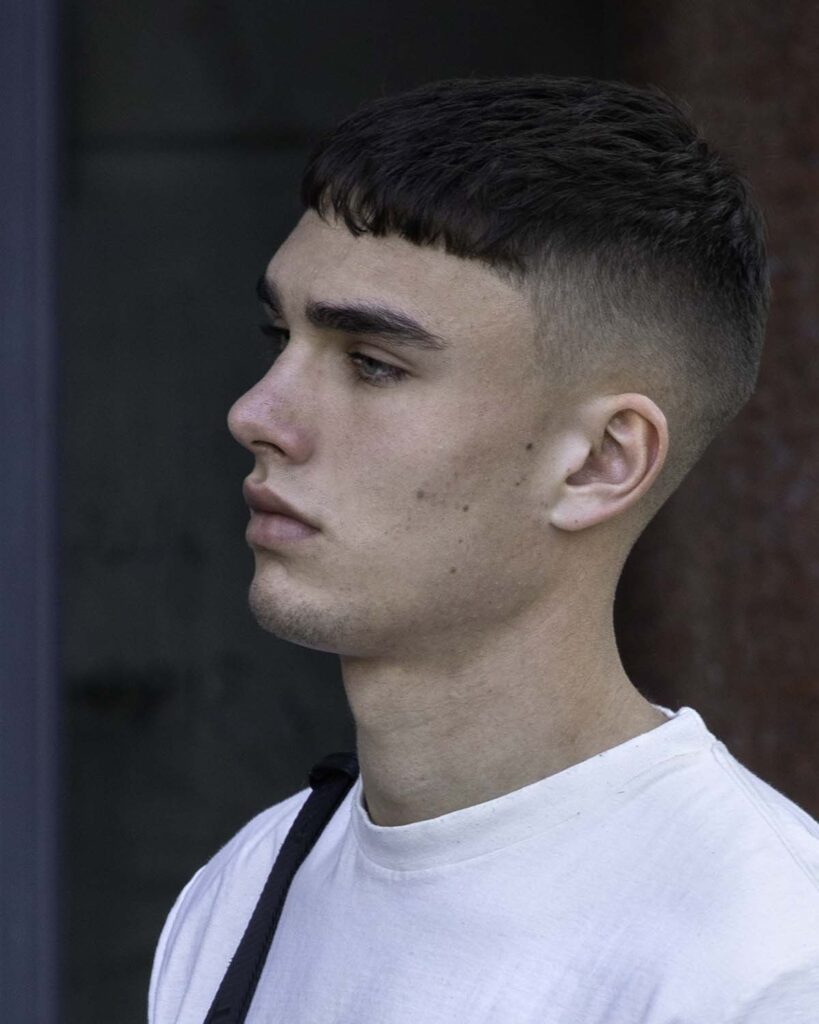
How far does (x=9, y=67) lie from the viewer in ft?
12.1

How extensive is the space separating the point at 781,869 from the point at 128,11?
3005 millimetres

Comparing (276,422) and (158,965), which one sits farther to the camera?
(158,965)

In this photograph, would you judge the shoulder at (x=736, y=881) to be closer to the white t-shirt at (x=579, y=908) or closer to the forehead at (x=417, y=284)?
the white t-shirt at (x=579, y=908)

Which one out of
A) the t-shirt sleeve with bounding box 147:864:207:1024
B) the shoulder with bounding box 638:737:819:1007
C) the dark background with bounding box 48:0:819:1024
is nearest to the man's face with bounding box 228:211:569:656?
the shoulder with bounding box 638:737:819:1007

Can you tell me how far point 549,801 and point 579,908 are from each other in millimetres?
165

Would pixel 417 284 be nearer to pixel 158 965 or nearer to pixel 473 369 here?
pixel 473 369

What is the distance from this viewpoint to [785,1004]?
1.88 metres

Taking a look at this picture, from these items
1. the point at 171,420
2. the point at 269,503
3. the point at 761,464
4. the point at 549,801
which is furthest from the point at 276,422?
the point at 761,464

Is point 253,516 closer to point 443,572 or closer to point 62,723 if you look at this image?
point 443,572

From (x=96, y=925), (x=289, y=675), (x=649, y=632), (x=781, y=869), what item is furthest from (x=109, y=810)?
(x=781, y=869)

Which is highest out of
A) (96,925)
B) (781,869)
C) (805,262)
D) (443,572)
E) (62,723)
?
(805,262)

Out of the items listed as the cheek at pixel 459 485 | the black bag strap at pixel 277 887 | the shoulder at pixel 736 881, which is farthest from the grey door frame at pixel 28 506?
the shoulder at pixel 736 881

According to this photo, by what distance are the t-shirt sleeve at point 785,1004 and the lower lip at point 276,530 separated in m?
0.83

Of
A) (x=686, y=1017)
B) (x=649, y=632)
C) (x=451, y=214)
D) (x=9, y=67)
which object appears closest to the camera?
(x=686, y=1017)
